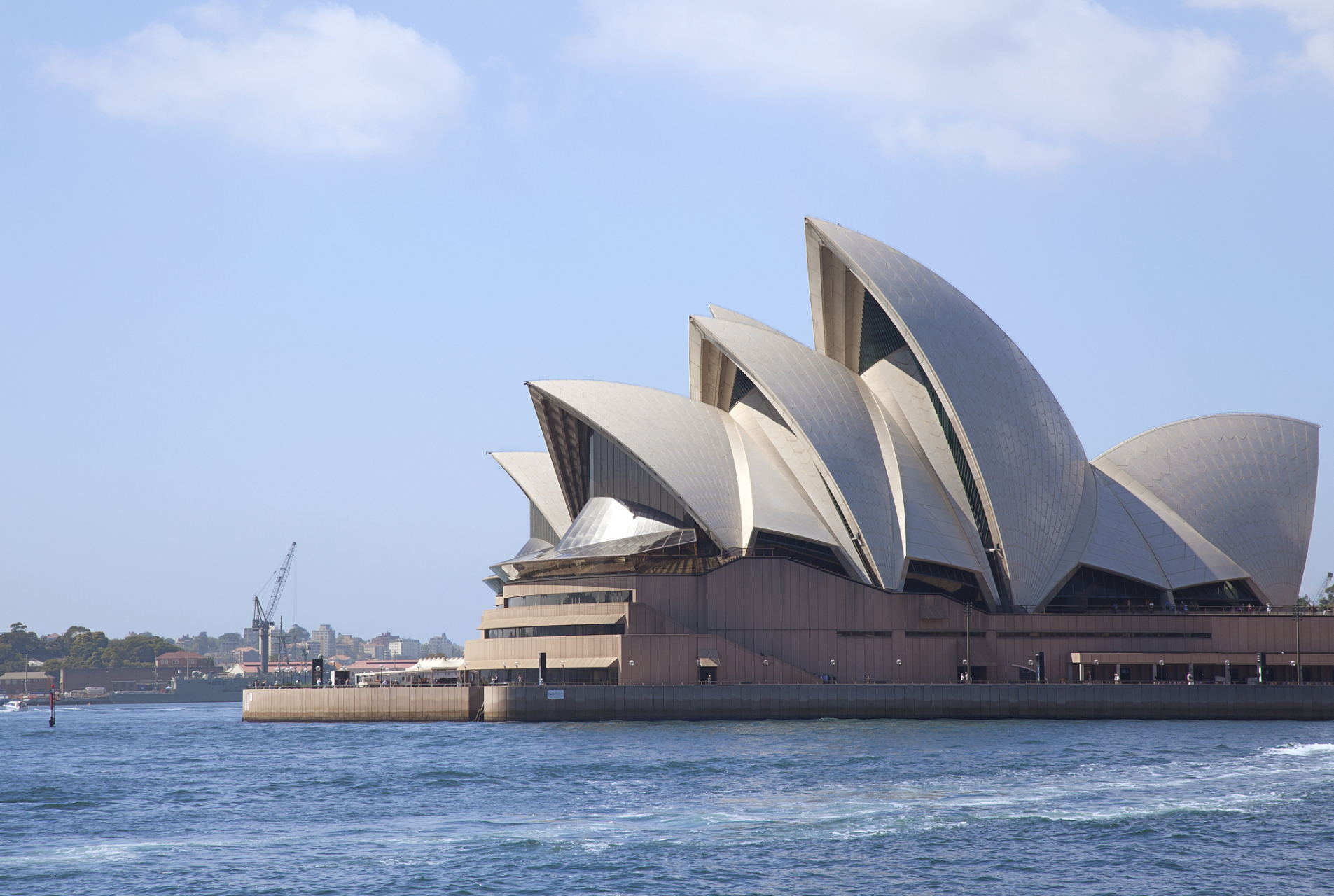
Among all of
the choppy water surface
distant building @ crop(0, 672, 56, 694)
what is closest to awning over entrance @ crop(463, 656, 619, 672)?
the choppy water surface

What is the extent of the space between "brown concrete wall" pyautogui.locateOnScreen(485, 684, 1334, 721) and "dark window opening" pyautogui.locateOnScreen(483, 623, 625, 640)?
3500mm

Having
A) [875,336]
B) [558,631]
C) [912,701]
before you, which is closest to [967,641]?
[912,701]

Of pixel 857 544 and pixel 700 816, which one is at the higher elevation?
pixel 857 544

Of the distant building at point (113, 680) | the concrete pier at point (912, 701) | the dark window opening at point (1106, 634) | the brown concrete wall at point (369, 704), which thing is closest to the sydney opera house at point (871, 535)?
the dark window opening at point (1106, 634)

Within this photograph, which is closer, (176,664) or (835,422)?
(835,422)

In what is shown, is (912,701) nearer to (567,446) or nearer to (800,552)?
(800,552)

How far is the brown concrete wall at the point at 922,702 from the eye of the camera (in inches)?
2281

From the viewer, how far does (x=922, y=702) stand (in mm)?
58562

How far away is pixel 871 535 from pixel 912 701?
7.63 meters

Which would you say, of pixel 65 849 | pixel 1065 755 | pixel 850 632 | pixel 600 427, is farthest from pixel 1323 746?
pixel 65 849

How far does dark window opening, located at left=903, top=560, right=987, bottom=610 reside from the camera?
206ft

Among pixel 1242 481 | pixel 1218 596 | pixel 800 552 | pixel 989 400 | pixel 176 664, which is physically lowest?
pixel 176 664

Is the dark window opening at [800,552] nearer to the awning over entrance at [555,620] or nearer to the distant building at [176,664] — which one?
the awning over entrance at [555,620]

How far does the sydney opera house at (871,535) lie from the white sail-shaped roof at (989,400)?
0.12 m
